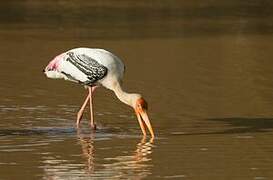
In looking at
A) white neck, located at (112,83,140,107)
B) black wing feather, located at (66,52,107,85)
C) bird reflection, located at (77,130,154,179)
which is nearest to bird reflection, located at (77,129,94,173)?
bird reflection, located at (77,130,154,179)

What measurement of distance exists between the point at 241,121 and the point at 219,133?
992 millimetres

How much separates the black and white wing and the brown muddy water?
0.58 meters

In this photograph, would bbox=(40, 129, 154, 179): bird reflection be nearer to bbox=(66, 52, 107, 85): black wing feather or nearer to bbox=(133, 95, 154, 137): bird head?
bbox=(133, 95, 154, 137): bird head

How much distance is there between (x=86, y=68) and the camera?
11.8m

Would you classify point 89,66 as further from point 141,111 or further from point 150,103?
point 150,103

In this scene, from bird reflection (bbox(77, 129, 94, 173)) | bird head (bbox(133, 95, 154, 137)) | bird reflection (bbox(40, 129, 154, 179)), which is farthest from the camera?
bird head (bbox(133, 95, 154, 137))

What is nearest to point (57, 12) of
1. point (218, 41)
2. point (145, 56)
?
point (218, 41)

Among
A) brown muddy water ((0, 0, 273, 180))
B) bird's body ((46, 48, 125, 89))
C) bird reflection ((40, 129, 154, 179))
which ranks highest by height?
bird's body ((46, 48, 125, 89))

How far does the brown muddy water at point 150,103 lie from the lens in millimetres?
9617

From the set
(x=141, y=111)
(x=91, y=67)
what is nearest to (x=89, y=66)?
(x=91, y=67)

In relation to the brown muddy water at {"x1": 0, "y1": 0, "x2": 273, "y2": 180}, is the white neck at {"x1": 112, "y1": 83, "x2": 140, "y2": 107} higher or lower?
higher

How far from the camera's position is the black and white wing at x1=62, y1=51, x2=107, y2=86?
11625 millimetres

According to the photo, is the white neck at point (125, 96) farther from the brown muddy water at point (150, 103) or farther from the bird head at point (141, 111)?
the brown muddy water at point (150, 103)

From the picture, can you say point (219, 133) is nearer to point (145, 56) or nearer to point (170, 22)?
point (145, 56)
